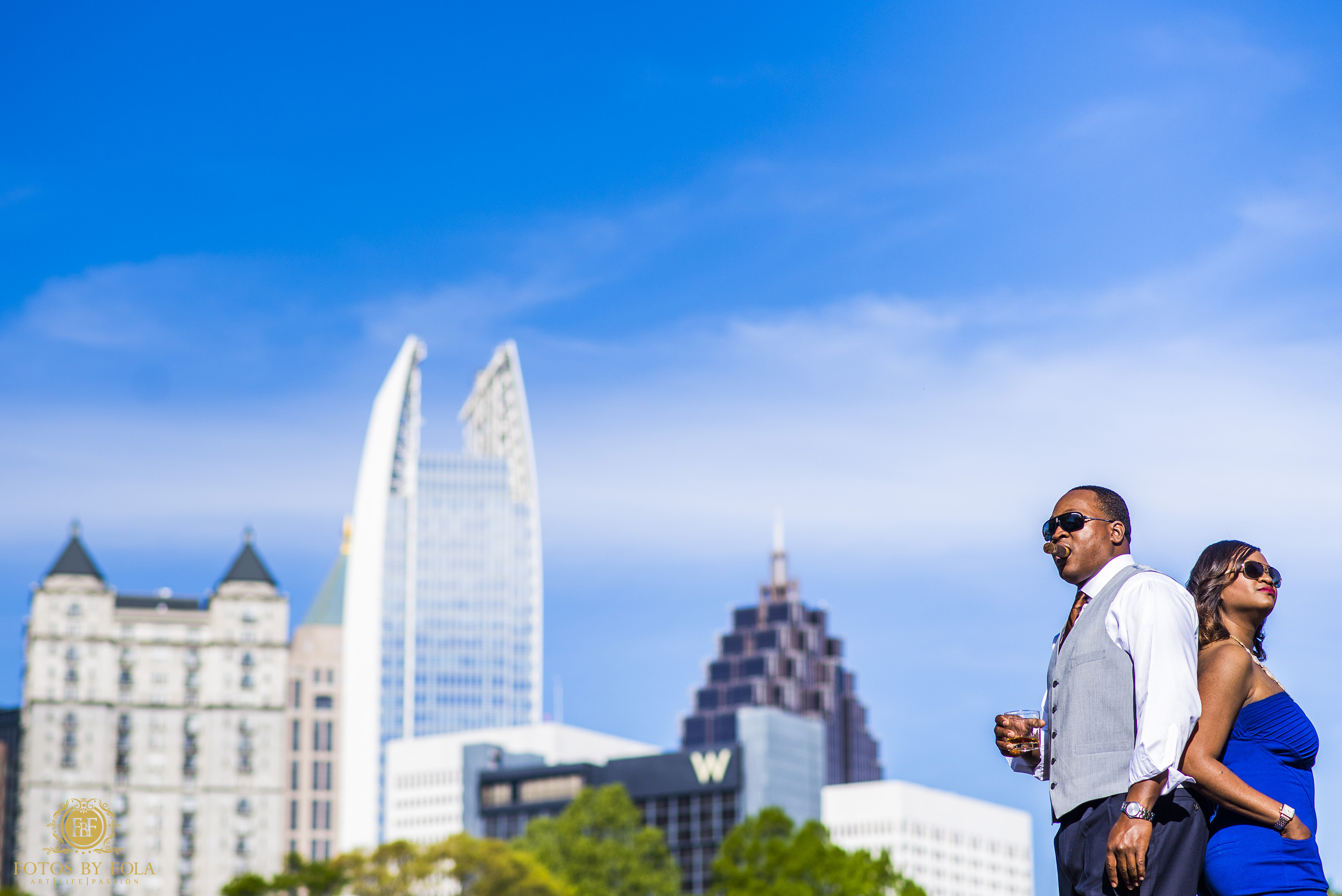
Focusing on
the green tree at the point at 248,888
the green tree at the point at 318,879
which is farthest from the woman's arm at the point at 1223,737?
the green tree at the point at 248,888

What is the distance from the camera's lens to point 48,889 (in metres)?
151

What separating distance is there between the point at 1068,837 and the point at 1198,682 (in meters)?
0.74

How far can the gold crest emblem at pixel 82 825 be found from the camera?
125 m

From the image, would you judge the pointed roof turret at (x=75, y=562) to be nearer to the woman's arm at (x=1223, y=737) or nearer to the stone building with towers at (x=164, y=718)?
the stone building with towers at (x=164, y=718)

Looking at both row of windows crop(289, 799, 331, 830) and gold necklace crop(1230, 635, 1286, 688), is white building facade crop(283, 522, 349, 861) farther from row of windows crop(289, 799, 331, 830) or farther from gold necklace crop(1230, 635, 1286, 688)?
gold necklace crop(1230, 635, 1286, 688)

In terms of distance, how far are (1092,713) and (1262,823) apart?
2.30 ft

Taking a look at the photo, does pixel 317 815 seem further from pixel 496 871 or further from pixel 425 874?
pixel 496 871

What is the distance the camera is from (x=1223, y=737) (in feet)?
22.5

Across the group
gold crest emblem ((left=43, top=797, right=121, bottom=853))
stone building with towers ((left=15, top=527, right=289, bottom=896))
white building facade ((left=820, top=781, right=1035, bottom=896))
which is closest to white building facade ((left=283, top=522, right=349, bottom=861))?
stone building with towers ((left=15, top=527, right=289, bottom=896))

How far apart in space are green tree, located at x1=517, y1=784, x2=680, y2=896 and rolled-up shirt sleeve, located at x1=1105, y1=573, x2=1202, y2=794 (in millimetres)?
69482

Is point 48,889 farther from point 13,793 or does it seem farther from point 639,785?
point 639,785

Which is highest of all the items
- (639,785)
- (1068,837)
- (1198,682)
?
(639,785)

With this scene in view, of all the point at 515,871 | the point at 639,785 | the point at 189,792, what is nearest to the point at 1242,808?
the point at 515,871

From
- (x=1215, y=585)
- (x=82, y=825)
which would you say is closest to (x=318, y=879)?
(x=82, y=825)
